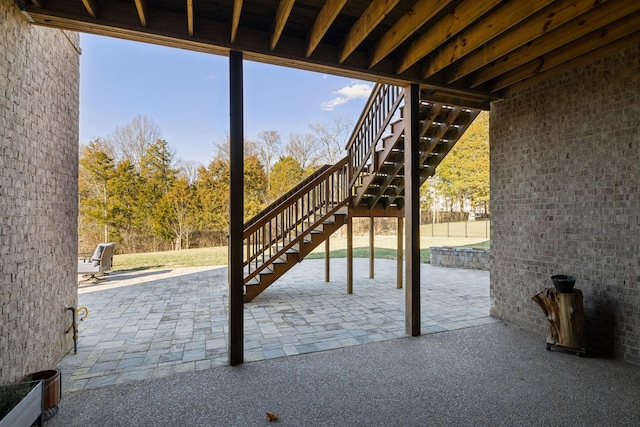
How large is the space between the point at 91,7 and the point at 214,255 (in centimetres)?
973

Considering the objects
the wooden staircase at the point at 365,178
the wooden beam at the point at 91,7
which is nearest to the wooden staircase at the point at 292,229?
the wooden staircase at the point at 365,178

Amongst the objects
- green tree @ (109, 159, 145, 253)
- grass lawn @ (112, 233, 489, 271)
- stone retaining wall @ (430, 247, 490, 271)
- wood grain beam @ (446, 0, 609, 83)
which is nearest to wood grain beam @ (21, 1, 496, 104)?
wood grain beam @ (446, 0, 609, 83)

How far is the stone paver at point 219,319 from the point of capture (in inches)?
126

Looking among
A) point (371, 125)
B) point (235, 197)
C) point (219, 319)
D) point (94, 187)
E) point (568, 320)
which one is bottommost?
point (219, 319)

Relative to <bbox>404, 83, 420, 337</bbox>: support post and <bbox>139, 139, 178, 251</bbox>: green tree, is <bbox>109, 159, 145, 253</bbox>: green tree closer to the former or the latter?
<bbox>139, 139, 178, 251</bbox>: green tree

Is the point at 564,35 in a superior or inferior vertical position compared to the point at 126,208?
superior

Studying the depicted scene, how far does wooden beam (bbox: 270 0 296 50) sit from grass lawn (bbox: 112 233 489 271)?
316 inches

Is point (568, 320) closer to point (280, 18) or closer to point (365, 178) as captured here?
point (365, 178)

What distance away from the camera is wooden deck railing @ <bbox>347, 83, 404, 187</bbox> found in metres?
5.01

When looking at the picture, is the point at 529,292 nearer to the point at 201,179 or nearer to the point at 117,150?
the point at 201,179

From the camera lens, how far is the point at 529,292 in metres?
4.12

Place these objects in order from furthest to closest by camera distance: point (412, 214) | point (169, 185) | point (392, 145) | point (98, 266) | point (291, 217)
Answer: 1. point (169, 185)
2. point (98, 266)
3. point (291, 217)
4. point (392, 145)
5. point (412, 214)

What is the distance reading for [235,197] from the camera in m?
3.15

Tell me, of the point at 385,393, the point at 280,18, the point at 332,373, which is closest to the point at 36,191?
the point at 280,18
